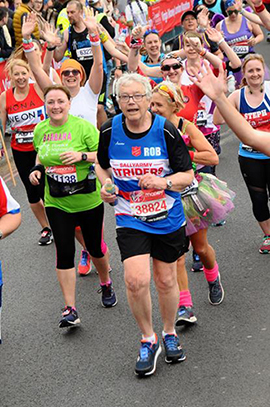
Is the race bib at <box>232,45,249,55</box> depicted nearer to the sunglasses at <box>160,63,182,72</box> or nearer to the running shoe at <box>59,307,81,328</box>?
the sunglasses at <box>160,63,182,72</box>

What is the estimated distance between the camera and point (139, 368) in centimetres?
550

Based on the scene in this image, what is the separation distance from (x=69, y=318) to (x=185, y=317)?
3.03ft

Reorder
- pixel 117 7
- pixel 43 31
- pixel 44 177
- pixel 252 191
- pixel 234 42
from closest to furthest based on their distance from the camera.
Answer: pixel 44 177, pixel 252 191, pixel 43 31, pixel 234 42, pixel 117 7

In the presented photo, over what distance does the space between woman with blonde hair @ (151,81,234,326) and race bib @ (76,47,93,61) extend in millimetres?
5654

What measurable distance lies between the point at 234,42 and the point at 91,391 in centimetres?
800

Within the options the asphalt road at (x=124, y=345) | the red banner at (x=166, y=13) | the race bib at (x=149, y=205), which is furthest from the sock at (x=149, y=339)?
the red banner at (x=166, y=13)

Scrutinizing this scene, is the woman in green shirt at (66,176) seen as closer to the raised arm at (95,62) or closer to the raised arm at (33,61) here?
the raised arm at (95,62)

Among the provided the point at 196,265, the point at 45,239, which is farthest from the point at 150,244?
the point at 45,239

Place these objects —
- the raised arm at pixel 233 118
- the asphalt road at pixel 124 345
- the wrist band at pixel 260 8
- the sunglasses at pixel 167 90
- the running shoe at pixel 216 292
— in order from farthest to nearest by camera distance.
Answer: the wrist band at pixel 260 8 < the running shoe at pixel 216 292 < the sunglasses at pixel 167 90 < the asphalt road at pixel 124 345 < the raised arm at pixel 233 118

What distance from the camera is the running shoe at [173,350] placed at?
5.62 meters

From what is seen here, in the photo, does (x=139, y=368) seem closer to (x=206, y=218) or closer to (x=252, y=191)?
(x=206, y=218)

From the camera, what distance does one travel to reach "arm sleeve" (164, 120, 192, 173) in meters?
5.33

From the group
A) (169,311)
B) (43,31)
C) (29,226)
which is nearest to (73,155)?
(169,311)

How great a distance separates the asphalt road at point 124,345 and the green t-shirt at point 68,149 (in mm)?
1020
